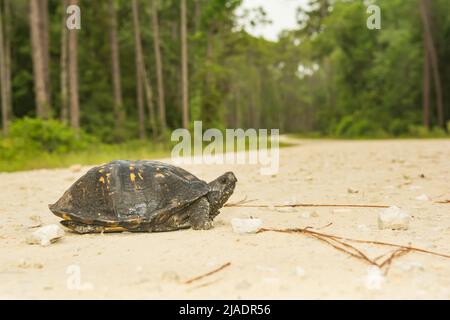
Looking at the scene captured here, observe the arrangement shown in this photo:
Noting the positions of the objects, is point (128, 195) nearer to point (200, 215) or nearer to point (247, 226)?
point (200, 215)

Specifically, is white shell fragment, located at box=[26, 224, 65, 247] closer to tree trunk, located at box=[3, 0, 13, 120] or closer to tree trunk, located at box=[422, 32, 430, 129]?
tree trunk, located at box=[3, 0, 13, 120]

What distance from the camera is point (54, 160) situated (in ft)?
41.2

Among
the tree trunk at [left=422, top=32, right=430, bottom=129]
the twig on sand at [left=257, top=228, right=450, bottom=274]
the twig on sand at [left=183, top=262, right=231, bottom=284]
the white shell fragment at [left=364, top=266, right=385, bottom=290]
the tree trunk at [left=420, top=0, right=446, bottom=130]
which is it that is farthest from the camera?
the tree trunk at [left=422, top=32, right=430, bottom=129]

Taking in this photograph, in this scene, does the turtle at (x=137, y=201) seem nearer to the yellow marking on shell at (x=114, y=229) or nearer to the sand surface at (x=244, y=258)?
the yellow marking on shell at (x=114, y=229)

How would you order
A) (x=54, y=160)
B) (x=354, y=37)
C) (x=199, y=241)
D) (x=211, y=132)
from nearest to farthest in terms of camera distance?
(x=199, y=241)
(x=54, y=160)
(x=211, y=132)
(x=354, y=37)

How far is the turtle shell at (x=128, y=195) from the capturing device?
173 inches

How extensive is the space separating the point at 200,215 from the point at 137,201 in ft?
2.07

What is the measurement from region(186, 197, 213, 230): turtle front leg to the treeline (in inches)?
590

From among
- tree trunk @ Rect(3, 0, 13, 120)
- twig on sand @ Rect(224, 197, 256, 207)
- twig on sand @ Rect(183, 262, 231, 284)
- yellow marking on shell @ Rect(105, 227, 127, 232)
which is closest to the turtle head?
twig on sand @ Rect(224, 197, 256, 207)

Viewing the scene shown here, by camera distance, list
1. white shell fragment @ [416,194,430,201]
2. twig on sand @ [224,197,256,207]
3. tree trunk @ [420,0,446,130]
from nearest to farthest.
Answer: white shell fragment @ [416,194,430,201] → twig on sand @ [224,197,256,207] → tree trunk @ [420,0,446,130]

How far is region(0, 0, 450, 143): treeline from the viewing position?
85.5 feet
